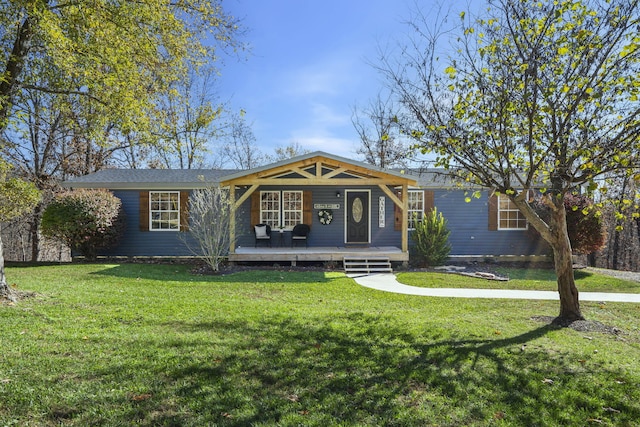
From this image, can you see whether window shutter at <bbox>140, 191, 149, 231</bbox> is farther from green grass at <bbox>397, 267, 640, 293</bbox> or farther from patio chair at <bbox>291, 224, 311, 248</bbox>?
green grass at <bbox>397, 267, 640, 293</bbox>

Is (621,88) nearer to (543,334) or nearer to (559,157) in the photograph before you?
(559,157)

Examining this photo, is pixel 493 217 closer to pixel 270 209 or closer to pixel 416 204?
pixel 416 204

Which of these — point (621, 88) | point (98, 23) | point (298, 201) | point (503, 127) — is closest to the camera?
point (621, 88)

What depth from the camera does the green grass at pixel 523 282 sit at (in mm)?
8984

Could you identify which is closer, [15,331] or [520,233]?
[15,331]

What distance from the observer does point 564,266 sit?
18.5ft

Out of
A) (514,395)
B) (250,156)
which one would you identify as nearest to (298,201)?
(514,395)

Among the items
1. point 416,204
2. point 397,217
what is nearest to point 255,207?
point 397,217

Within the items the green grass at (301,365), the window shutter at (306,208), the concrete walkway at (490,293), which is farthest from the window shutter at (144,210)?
the concrete walkway at (490,293)

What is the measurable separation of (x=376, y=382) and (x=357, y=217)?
1024 centimetres

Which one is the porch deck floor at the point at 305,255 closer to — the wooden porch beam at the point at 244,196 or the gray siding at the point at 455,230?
the wooden porch beam at the point at 244,196

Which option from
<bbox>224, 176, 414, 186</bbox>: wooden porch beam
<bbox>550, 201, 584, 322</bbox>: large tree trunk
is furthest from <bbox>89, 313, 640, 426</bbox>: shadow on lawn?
<bbox>224, 176, 414, 186</bbox>: wooden porch beam

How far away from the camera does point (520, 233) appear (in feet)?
43.9

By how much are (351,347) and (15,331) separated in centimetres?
371
